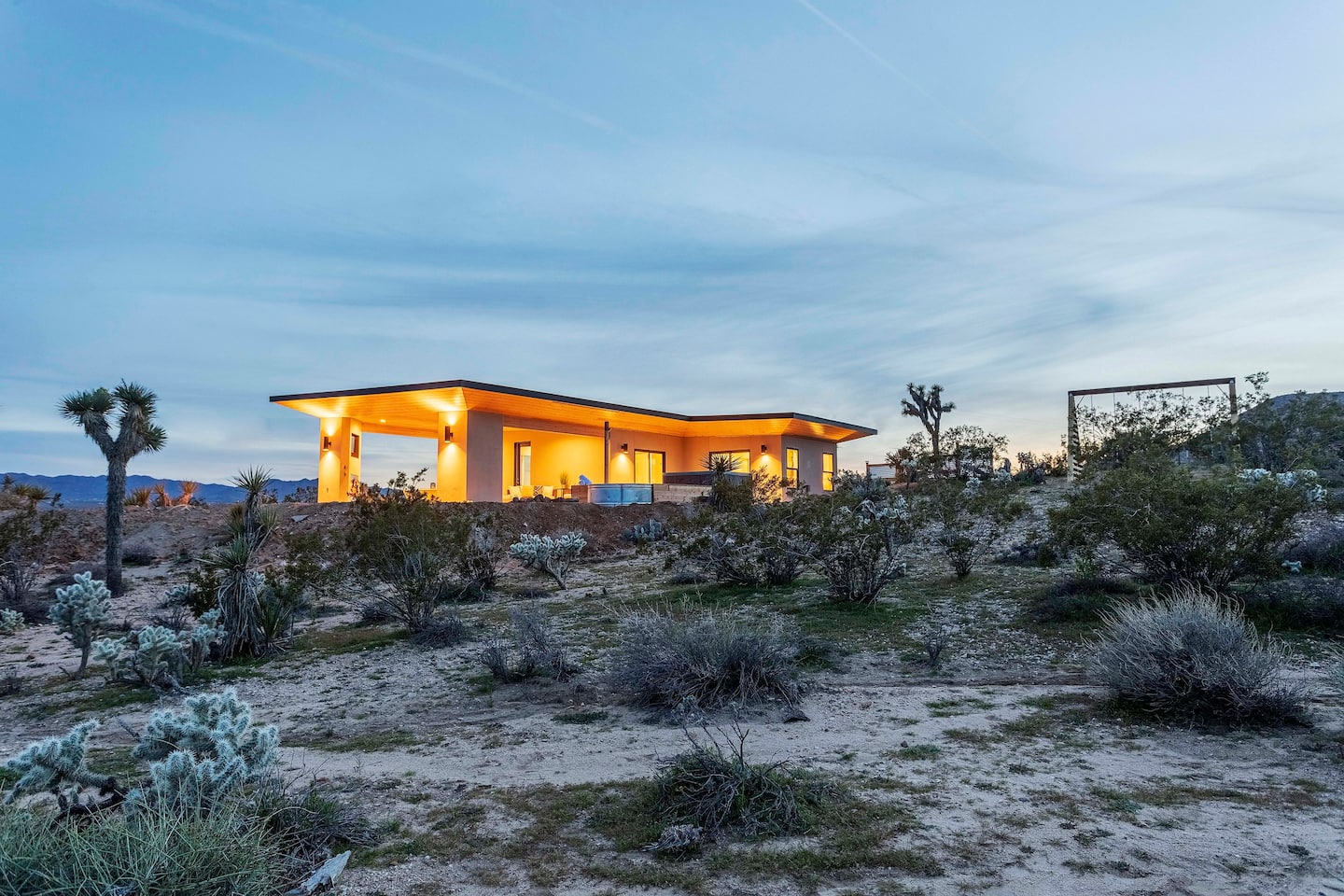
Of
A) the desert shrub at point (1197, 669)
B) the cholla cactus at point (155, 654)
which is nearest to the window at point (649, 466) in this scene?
the cholla cactus at point (155, 654)

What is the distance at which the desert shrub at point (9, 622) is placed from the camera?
1170 cm

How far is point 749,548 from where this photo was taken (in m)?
12.7

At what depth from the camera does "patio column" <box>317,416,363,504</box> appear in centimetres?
2455

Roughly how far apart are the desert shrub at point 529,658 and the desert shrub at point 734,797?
3586 millimetres

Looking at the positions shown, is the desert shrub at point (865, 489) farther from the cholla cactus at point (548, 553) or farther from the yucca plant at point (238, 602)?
the yucca plant at point (238, 602)

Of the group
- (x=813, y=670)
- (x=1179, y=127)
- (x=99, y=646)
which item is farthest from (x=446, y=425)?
(x=1179, y=127)

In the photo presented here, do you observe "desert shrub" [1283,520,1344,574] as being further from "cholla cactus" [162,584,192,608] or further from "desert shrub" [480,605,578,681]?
"cholla cactus" [162,584,192,608]

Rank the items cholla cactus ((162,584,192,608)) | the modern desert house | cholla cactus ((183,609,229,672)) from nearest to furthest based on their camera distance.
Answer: cholla cactus ((183,609,229,672)) < cholla cactus ((162,584,192,608)) < the modern desert house

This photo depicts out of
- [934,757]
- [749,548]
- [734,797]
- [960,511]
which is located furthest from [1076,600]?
[734,797]

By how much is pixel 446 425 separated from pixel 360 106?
11480 mm

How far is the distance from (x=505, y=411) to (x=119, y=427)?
33.7 ft

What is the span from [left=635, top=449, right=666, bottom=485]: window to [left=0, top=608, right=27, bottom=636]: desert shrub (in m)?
19.8

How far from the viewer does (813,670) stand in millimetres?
7840

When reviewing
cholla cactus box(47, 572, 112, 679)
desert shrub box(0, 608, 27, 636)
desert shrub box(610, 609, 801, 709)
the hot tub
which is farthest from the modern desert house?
desert shrub box(610, 609, 801, 709)
